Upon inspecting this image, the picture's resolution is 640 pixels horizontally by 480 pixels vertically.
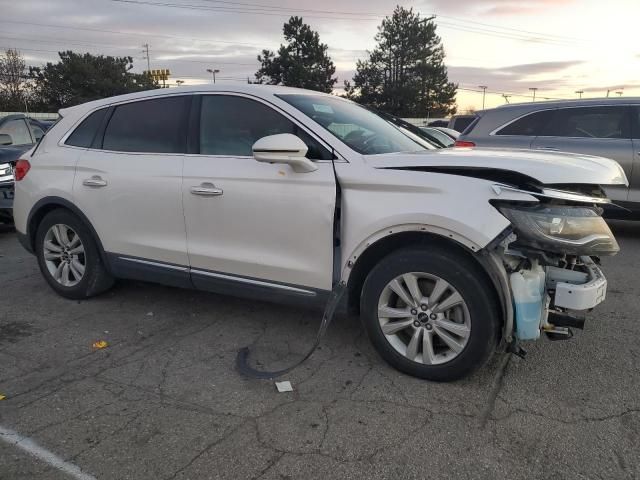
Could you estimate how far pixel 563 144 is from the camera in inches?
271

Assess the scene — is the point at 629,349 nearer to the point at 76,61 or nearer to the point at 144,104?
the point at 144,104

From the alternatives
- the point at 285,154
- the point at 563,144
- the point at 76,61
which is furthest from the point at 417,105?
the point at 285,154

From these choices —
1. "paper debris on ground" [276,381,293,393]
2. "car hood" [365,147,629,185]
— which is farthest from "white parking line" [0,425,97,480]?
"car hood" [365,147,629,185]

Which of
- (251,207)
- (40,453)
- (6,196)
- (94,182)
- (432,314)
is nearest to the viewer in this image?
(40,453)

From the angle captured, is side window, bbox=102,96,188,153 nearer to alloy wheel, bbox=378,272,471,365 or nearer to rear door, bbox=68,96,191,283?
rear door, bbox=68,96,191,283

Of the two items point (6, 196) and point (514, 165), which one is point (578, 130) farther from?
point (6, 196)

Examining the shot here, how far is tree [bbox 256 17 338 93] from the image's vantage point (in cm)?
5974

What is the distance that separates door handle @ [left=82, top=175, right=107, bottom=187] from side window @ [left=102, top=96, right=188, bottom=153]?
10.8 inches

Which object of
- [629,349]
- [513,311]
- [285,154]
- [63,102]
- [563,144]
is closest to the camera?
[513,311]

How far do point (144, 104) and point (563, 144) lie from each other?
16.8ft

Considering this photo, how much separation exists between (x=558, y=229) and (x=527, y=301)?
1.38 ft

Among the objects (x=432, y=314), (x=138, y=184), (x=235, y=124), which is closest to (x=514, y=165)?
(x=432, y=314)

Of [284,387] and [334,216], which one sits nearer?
[284,387]

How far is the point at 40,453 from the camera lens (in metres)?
2.63
